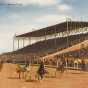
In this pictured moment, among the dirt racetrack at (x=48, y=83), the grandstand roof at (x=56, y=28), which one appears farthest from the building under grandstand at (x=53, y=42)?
the dirt racetrack at (x=48, y=83)

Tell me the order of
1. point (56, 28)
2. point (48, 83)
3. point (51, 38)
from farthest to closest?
point (51, 38)
point (56, 28)
point (48, 83)

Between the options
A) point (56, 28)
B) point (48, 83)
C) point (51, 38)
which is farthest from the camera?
point (51, 38)

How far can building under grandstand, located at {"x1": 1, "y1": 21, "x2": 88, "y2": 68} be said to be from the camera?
5911 cm

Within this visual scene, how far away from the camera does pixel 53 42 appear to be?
7962 cm

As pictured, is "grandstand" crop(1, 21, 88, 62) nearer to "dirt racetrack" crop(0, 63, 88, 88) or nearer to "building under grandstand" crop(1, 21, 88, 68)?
"building under grandstand" crop(1, 21, 88, 68)

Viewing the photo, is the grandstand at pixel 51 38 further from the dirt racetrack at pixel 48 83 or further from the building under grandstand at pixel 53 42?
the dirt racetrack at pixel 48 83

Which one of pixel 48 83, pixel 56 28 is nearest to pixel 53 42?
pixel 56 28

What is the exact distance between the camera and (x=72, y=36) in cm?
7619

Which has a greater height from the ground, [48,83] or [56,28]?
[56,28]

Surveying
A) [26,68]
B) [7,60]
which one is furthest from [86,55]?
[7,60]

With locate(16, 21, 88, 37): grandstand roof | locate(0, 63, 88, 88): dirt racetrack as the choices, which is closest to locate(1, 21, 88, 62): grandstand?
locate(16, 21, 88, 37): grandstand roof

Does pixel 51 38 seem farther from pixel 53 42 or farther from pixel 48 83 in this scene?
pixel 48 83

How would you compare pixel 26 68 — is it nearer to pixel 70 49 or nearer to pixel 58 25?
pixel 70 49

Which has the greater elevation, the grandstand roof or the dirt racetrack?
the grandstand roof
